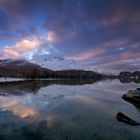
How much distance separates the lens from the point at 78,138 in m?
15.8

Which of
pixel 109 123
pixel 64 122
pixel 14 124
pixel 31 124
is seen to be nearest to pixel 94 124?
pixel 109 123

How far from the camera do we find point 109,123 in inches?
833

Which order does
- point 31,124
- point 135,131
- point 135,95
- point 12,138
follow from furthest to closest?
point 135,95 < point 31,124 < point 135,131 < point 12,138

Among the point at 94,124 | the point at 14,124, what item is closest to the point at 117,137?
Answer: the point at 94,124

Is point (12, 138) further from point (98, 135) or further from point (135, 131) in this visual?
point (135, 131)

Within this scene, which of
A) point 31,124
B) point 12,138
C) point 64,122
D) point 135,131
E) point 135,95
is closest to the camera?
point 12,138

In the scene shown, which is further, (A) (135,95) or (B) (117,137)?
(A) (135,95)

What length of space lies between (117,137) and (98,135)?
5.54ft

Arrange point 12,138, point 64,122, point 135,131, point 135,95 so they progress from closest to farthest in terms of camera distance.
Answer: point 12,138, point 135,131, point 64,122, point 135,95

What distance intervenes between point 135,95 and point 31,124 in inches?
1260

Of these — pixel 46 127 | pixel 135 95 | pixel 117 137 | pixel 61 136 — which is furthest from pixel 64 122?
pixel 135 95

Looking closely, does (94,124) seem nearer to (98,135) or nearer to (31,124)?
(98,135)

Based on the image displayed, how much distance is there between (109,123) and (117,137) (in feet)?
16.2

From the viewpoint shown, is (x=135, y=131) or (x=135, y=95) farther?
(x=135, y=95)
